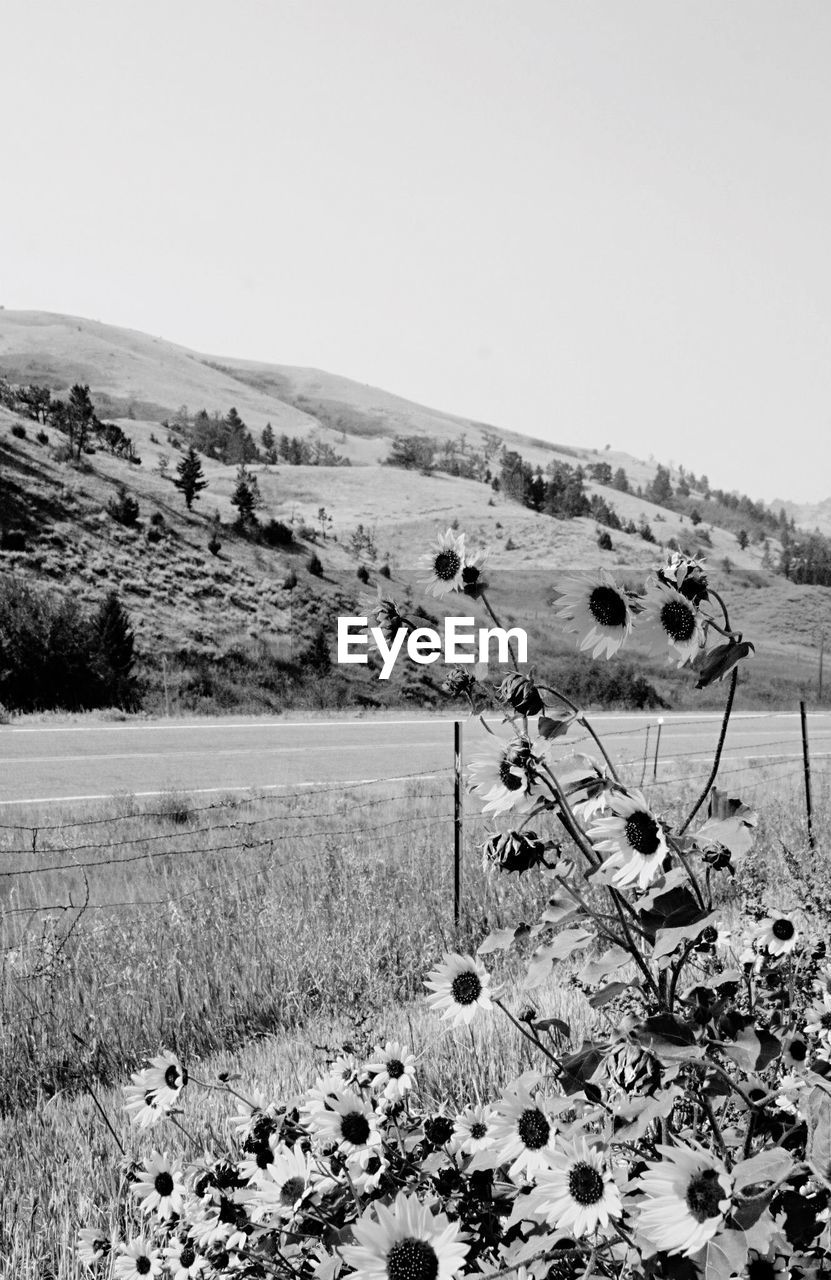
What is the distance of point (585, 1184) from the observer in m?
1.35

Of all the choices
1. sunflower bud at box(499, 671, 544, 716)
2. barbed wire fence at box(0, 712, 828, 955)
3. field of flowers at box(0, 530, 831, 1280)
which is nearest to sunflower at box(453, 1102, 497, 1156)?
field of flowers at box(0, 530, 831, 1280)

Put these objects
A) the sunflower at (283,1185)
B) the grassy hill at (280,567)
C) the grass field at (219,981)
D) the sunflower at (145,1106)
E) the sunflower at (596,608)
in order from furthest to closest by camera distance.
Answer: the grassy hill at (280,567), the grass field at (219,981), the sunflower at (145,1106), the sunflower at (283,1185), the sunflower at (596,608)

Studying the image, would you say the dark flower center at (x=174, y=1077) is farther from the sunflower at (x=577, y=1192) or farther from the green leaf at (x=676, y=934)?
the green leaf at (x=676, y=934)

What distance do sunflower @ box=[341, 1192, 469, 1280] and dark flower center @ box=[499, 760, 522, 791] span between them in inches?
21.2

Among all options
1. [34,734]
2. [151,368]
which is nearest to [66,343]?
[151,368]

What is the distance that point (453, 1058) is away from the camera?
3.46m

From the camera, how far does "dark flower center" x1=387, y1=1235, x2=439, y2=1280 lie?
113cm

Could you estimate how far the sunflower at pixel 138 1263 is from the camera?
178 cm

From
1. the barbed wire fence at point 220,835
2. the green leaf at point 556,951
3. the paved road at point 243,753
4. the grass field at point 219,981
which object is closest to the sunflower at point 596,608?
the green leaf at point 556,951

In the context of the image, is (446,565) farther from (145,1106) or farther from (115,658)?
(115,658)

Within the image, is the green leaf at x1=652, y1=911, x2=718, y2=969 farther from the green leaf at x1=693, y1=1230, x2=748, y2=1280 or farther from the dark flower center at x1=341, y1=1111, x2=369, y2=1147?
the dark flower center at x1=341, y1=1111, x2=369, y2=1147

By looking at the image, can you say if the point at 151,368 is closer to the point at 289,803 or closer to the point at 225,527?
the point at 225,527

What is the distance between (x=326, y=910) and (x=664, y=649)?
462cm

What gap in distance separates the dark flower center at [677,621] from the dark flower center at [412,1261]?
2.58ft
